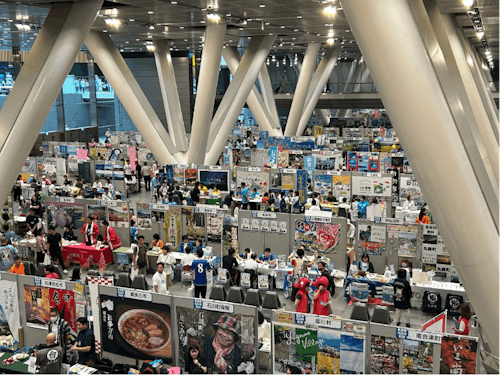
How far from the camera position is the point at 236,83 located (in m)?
25.8

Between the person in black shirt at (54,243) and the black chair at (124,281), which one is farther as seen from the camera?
the person in black shirt at (54,243)

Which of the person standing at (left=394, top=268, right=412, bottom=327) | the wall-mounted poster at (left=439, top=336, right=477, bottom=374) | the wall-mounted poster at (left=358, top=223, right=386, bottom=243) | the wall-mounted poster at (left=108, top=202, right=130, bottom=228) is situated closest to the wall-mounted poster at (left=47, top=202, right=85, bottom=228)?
the wall-mounted poster at (left=108, top=202, right=130, bottom=228)

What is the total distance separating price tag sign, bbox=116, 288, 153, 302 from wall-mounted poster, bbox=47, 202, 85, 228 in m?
9.51

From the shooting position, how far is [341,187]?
2264 centimetres

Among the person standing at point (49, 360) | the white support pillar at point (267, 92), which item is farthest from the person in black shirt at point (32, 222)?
the white support pillar at point (267, 92)

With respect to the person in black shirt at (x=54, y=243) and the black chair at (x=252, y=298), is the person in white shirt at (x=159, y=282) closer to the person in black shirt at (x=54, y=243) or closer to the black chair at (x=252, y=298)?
the black chair at (x=252, y=298)

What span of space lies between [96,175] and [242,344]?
65.0 feet

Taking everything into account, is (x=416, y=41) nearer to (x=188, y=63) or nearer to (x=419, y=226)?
(x=419, y=226)

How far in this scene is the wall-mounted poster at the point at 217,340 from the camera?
8.99 m

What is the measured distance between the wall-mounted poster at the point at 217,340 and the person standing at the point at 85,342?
5.51 feet

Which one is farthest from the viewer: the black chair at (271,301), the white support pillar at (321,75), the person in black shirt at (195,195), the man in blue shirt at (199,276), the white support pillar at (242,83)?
the white support pillar at (321,75)

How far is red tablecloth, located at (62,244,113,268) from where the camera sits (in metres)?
17.1

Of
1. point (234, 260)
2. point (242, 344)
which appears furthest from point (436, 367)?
point (234, 260)

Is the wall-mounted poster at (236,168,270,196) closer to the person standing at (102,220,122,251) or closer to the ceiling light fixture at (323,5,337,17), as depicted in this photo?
the ceiling light fixture at (323,5,337,17)
